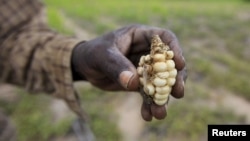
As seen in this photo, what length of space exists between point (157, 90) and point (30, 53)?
0.80 metres

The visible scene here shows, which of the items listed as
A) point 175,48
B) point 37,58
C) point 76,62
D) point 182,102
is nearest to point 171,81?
point 175,48

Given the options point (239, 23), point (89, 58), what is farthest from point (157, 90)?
point (239, 23)

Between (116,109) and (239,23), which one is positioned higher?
(239,23)

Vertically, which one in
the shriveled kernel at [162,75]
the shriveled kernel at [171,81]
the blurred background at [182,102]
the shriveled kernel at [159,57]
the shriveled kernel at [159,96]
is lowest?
the blurred background at [182,102]

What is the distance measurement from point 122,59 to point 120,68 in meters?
0.03

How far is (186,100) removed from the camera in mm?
3826

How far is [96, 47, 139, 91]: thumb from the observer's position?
115cm

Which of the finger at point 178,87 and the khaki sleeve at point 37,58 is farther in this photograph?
the khaki sleeve at point 37,58

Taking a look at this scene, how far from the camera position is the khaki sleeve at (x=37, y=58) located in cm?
166

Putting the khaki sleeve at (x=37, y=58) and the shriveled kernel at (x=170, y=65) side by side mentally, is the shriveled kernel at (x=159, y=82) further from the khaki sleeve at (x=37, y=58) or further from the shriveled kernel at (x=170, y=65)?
the khaki sleeve at (x=37, y=58)

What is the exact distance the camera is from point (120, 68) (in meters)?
1.21

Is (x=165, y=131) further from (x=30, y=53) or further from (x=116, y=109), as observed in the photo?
(x=30, y=53)

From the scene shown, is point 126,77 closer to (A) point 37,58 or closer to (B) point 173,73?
(B) point 173,73

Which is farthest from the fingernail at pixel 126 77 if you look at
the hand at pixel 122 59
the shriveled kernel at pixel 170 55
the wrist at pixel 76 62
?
the wrist at pixel 76 62
